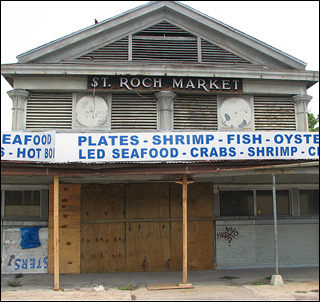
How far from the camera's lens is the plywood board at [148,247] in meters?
11.1

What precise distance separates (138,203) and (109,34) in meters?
5.33

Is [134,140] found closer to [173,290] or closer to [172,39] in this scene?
[173,290]

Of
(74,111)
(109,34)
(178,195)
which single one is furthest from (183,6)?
(178,195)

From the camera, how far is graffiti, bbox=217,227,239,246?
11336 mm

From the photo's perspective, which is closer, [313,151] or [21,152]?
[21,152]

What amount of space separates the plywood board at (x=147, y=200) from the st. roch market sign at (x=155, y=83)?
2.92m

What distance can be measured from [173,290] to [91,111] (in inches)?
227

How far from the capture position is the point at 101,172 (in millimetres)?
8602

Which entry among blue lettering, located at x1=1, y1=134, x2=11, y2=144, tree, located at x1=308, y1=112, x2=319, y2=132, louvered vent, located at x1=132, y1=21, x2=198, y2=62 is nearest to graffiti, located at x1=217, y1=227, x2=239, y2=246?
louvered vent, located at x1=132, y1=21, x2=198, y2=62

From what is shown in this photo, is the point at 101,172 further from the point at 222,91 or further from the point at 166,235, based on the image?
the point at 222,91

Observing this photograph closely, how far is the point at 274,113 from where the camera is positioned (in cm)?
1237

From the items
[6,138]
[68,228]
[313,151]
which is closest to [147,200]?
[68,228]

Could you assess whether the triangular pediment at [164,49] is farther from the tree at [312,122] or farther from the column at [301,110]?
the tree at [312,122]

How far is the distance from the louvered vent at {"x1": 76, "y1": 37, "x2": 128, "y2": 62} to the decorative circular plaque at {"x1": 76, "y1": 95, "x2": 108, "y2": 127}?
49.5 inches
